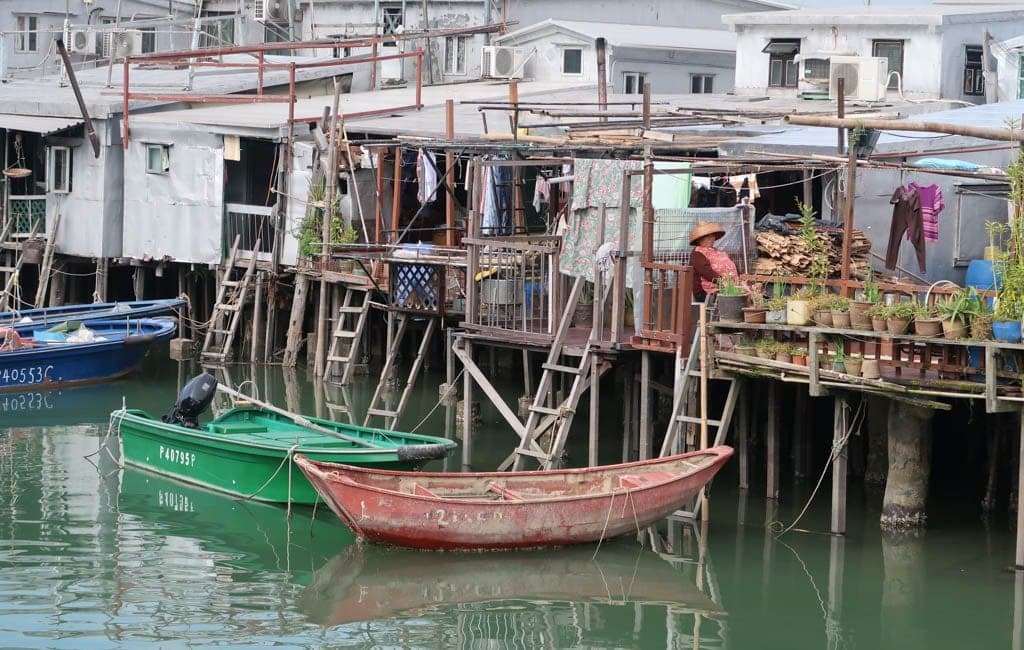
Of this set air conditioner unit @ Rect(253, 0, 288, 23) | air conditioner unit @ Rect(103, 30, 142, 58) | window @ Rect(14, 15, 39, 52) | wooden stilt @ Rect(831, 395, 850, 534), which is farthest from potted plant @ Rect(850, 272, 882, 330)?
window @ Rect(14, 15, 39, 52)

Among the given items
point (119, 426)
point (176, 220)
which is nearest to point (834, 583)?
point (119, 426)

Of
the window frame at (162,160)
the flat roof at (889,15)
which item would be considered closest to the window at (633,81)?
the flat roof at (889,15)

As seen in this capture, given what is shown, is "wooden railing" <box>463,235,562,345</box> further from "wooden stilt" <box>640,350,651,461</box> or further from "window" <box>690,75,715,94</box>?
"window" <box>690,75,715,94</box>

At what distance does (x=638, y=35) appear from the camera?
37719mm

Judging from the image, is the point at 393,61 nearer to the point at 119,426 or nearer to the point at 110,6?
the point at 110,6

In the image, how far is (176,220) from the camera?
3072cm

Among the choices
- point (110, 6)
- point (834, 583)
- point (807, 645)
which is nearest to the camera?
point (807, 645)

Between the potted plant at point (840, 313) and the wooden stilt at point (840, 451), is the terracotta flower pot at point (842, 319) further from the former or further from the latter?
the wooden stilt at point (840, 451)

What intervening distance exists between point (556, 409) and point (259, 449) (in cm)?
358

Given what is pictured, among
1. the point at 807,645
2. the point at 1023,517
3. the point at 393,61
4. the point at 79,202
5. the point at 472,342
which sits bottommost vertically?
the point at 807,645

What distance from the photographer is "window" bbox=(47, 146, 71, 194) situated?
32.2 m

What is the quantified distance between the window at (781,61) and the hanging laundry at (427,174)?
9.15 meters

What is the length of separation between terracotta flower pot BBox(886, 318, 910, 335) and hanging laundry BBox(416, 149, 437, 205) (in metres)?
10.9

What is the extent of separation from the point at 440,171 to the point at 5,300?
30.5 feet
